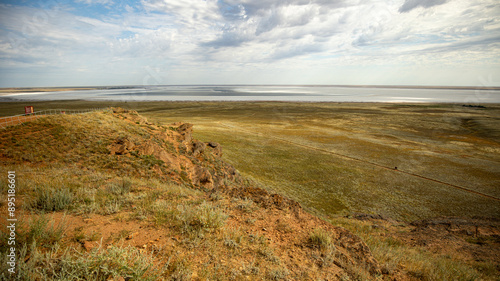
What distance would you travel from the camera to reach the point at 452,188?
21.3 m

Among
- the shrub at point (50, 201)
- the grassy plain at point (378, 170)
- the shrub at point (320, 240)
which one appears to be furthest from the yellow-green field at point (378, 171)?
the shrub at point (50, 201)

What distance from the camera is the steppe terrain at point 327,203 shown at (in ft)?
16.6

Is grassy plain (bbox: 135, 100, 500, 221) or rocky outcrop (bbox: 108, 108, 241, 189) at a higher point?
rocky outcrop (bbox: 108, 108, 241, 189)

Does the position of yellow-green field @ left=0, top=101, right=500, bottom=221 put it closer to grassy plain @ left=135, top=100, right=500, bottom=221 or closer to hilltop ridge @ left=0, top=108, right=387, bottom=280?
grassy plain @ left=135, top=100, right=500, bottom=221

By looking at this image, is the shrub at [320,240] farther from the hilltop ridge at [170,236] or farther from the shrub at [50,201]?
the shrub at [50,201]

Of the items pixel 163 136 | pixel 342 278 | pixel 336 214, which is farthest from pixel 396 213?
pixel 163 136

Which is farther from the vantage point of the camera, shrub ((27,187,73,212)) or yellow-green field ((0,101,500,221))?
yellow-green field ((0,101,500,221))

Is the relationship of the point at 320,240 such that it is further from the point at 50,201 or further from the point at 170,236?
the point at 50,201

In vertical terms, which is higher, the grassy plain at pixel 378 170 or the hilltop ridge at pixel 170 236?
the hilltop ridge at pixel 170 236

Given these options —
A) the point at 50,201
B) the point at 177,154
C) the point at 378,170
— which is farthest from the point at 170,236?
the point at 378,170

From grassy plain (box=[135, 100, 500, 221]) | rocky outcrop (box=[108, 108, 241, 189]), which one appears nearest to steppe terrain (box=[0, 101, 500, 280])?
grassy plain (box=[135, 100, 500, 221])

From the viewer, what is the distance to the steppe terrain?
5.07m

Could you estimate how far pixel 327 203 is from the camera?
18625mm

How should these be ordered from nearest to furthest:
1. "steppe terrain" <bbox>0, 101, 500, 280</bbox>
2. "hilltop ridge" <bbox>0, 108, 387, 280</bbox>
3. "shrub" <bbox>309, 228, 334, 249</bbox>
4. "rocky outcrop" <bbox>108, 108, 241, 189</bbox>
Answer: "hilltop ridge" <bbox>0, 108, 387, 280</bbox>, "steppe terrain" <bbox>0, 101, 500, 280</bbox>, "shrub" <bbox>309, 228, 334, 249</bbox>, "rocky outcrop" <bbox>108, 108, 241, 189</bbox>
